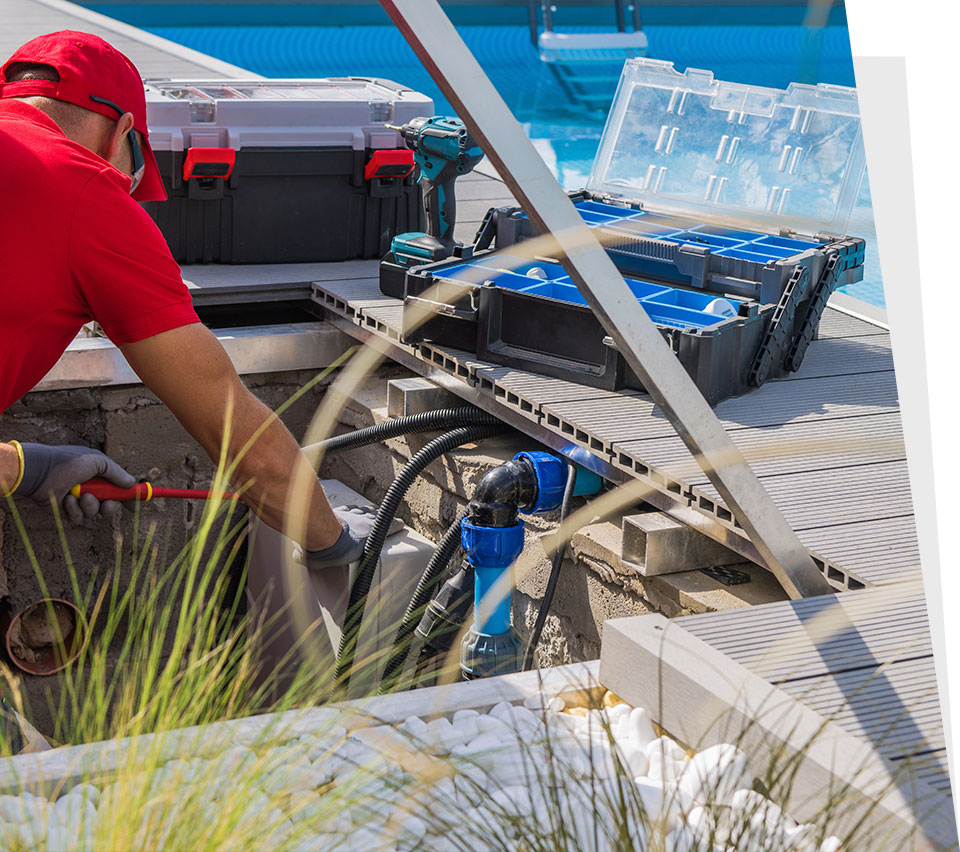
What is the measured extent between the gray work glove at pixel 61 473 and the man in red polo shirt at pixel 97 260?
845mm

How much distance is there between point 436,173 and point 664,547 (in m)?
1.94

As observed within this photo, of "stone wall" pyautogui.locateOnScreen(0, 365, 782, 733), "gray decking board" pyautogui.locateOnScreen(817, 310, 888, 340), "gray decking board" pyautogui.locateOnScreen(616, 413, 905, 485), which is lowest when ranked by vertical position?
Answer: "stone wall" pyautogui.locateOnScreen(0, 365, 782, 733)

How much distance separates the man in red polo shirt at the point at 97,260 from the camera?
7.48ft

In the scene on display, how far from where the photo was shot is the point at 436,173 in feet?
14.0

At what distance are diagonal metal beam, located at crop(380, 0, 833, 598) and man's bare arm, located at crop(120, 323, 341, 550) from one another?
740 millimetres

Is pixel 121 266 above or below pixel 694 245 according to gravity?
above

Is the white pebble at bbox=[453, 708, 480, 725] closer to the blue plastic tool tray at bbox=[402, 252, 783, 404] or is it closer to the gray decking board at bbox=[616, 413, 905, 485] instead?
the gray decking board at bbox=[616, 413, 905, 485]

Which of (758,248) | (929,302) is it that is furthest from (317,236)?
(929,302)

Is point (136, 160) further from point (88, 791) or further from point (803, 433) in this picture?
point (803, 433)

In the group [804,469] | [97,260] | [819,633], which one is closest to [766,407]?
[804,469]

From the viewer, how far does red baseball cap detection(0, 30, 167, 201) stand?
255 cm

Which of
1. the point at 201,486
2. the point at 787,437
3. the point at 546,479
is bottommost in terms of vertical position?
the point at 201,486

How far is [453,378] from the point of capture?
3.78 meters

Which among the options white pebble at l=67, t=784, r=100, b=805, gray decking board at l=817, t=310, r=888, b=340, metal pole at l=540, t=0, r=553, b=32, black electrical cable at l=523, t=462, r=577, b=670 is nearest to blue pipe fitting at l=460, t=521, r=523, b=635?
black electrical cable at l=523, t=462, r=577, b=670
